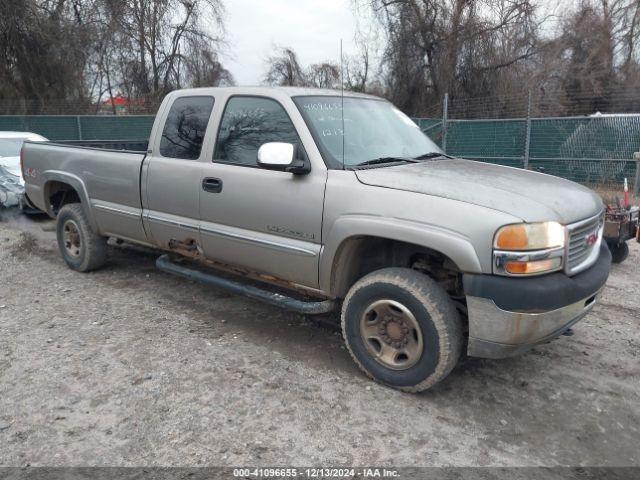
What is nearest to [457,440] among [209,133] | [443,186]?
[443,186]

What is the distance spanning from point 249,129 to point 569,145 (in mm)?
9262

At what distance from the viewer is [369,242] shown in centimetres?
358

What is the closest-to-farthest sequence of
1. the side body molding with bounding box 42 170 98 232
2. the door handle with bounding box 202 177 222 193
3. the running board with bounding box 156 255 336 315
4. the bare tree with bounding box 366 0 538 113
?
the running board with bounding box 156 255 336 315
the door handle with bounding box 202 177 222 193
the side body molding with bounding box 42 170 98 232
the bare tree with bounding box 366 0 538 113

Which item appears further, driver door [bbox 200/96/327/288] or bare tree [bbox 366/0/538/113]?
bare tree [bbox 366/0/538/113]

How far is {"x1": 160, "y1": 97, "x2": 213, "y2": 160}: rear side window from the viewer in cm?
442

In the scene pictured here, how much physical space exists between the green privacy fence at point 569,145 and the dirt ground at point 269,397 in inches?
279

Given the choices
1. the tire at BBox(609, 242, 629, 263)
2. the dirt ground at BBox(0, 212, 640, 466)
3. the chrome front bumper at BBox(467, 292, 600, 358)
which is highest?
the chrome front bumper at BBox(467, 292, 600, 358)

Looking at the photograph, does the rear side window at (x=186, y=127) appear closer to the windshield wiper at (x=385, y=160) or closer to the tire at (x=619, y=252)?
the windshield wiper at (x=385, y=160)

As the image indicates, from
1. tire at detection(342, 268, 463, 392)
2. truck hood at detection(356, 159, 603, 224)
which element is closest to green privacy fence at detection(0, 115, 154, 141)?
truck hood at detection(356, 159, 603, 224)

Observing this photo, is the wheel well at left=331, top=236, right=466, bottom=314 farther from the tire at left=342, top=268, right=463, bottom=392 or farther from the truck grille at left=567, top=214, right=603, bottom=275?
the truck grille at left=567, top=214, right=603, bottom=275

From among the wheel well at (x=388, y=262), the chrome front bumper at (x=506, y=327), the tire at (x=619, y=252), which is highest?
the wheel well at (x=388, y=262)

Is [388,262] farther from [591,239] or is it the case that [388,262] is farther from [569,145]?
[569,145]

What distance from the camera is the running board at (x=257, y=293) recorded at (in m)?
3.78

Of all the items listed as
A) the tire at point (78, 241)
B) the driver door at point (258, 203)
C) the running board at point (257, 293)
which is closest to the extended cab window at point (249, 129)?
the driver door at point (258, 203)
